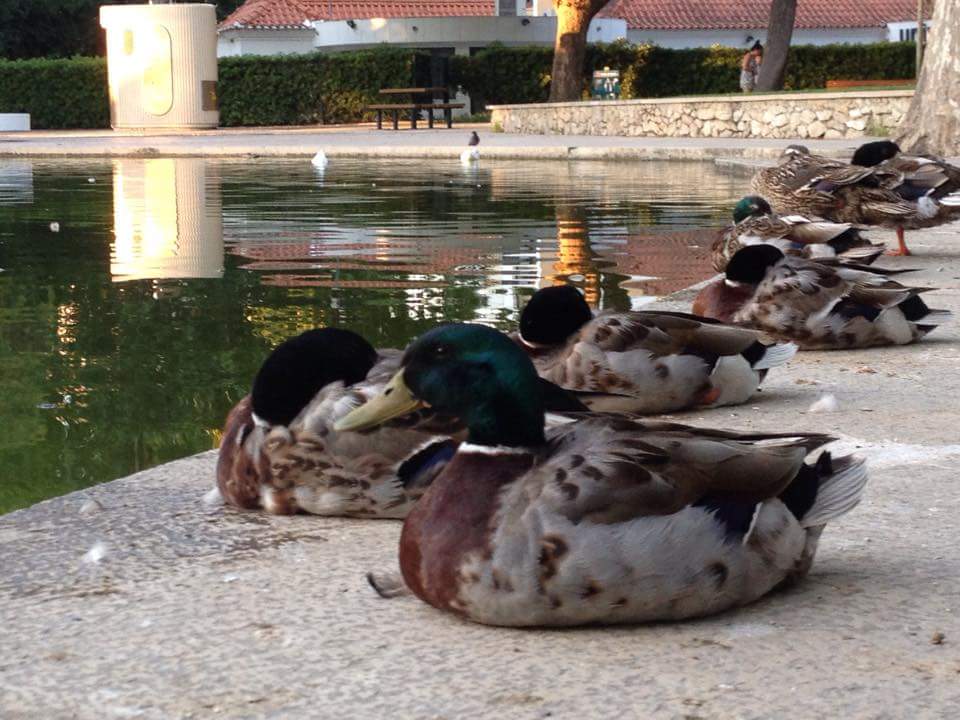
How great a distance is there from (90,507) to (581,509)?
6.25 feet

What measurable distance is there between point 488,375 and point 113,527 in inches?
58.8

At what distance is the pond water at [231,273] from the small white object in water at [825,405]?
2.30 metres

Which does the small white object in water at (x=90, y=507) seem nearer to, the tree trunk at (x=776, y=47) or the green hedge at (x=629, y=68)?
the tree trunk at (x=776, y=47)

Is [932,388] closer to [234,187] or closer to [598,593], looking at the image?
[598,593]

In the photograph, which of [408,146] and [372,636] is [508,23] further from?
[372,636]

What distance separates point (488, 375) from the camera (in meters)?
3.45

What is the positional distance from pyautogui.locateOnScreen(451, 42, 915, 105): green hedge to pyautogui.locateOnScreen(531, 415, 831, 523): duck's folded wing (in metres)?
42.4

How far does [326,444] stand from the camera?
171 inches

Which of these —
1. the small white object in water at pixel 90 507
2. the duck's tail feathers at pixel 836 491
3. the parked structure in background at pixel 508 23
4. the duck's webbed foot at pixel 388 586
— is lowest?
the small white object in water at pixel 90 507

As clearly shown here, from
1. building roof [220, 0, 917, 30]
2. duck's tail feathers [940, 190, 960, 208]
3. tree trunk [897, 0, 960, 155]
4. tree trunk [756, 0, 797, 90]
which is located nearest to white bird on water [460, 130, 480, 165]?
tree trunk [897, 0, 960, 155]

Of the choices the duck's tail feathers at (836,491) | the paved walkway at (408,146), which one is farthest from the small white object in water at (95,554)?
the paved walkway at (408,146)

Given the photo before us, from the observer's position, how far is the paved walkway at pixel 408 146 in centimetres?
2611

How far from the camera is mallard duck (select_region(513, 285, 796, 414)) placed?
5535 millimetres

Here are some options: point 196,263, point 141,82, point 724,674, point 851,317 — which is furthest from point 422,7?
point 724,674
